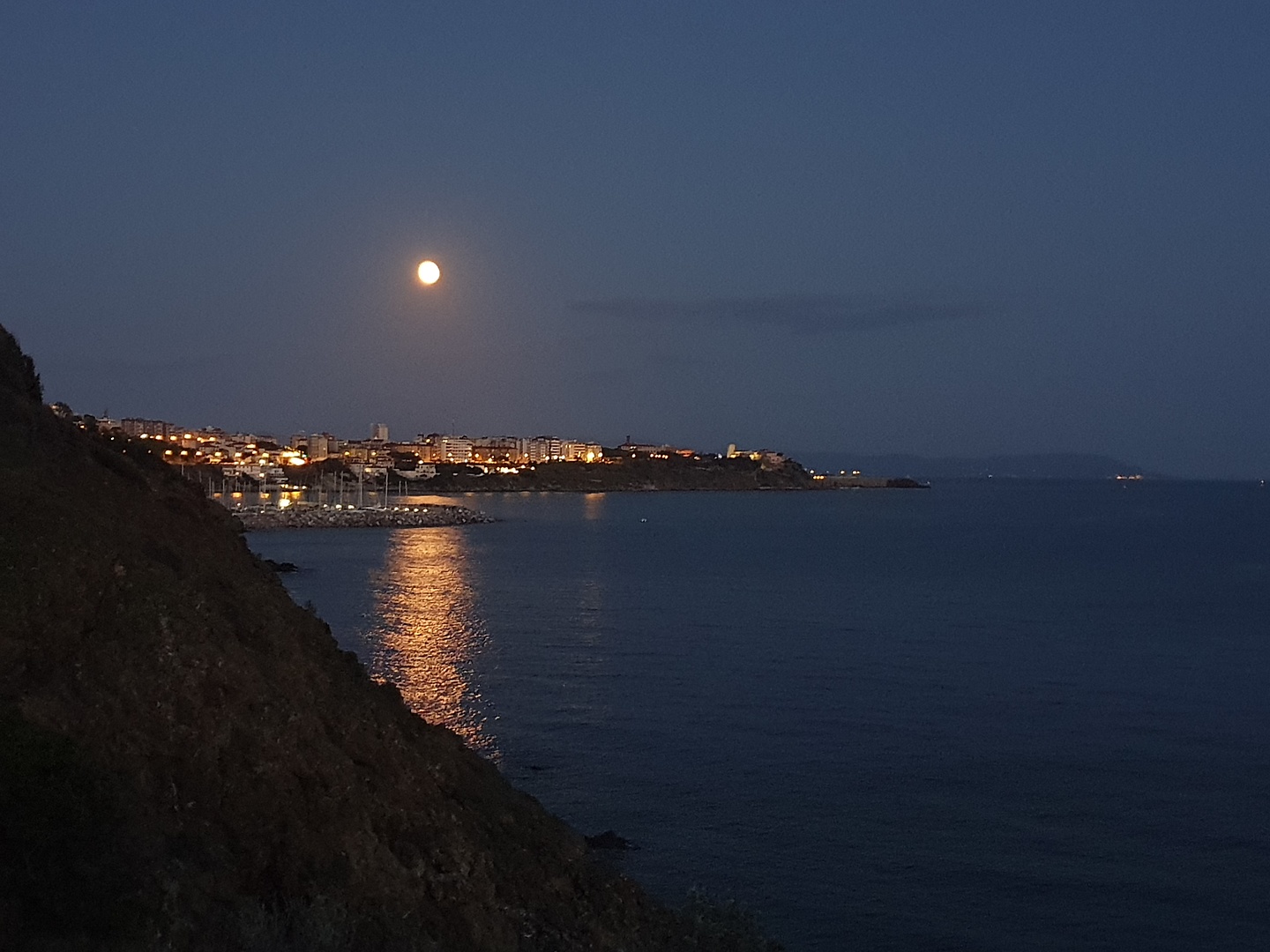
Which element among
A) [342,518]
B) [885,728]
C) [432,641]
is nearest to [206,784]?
[885,728]

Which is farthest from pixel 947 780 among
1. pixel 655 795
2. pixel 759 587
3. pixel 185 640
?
pixel 759 587

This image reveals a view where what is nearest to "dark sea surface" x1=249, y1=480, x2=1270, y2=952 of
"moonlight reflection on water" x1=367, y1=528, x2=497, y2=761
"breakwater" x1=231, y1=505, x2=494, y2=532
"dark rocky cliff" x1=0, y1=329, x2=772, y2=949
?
"moonlight reflection on water" x1=367, y1=528, x2=497, y2=761

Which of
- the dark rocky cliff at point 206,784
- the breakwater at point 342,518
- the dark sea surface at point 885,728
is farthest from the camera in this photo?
the breakwater at point 342,518

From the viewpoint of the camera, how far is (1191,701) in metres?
28.5

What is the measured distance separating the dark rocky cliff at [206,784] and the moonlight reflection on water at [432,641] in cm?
1002

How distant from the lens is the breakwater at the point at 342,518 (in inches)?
3909

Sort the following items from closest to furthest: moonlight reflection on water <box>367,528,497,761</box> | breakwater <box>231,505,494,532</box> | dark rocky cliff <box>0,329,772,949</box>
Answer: dark rocky cliff <box>0,329,772,949</box>
moonlight reflection on water <box>367,528,497,761</box>
breakwater <box>231,505,494,532</box>

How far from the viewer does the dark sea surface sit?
15664 millimetres

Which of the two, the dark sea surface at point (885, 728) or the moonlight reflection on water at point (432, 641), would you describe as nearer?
the dark sea surface at point (885, 728)

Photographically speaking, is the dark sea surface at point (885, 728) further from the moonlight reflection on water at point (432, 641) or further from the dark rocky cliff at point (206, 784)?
the dark rocky cliff at point (206, 784)

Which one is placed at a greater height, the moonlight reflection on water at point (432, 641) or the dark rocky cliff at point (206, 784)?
the dark rocky cliff at point (206, 784)

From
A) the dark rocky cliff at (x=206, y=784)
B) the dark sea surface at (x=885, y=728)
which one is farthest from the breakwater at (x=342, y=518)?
the dark rocky cliff at (x=206, y=784)

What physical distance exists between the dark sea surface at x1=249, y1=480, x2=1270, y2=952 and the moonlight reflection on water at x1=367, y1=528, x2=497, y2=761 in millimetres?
170

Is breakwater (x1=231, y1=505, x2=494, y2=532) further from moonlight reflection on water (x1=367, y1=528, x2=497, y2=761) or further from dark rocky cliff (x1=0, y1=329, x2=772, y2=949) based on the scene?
dark rocky cliff (x1=0, y1=329, x2=772, y2=949)
